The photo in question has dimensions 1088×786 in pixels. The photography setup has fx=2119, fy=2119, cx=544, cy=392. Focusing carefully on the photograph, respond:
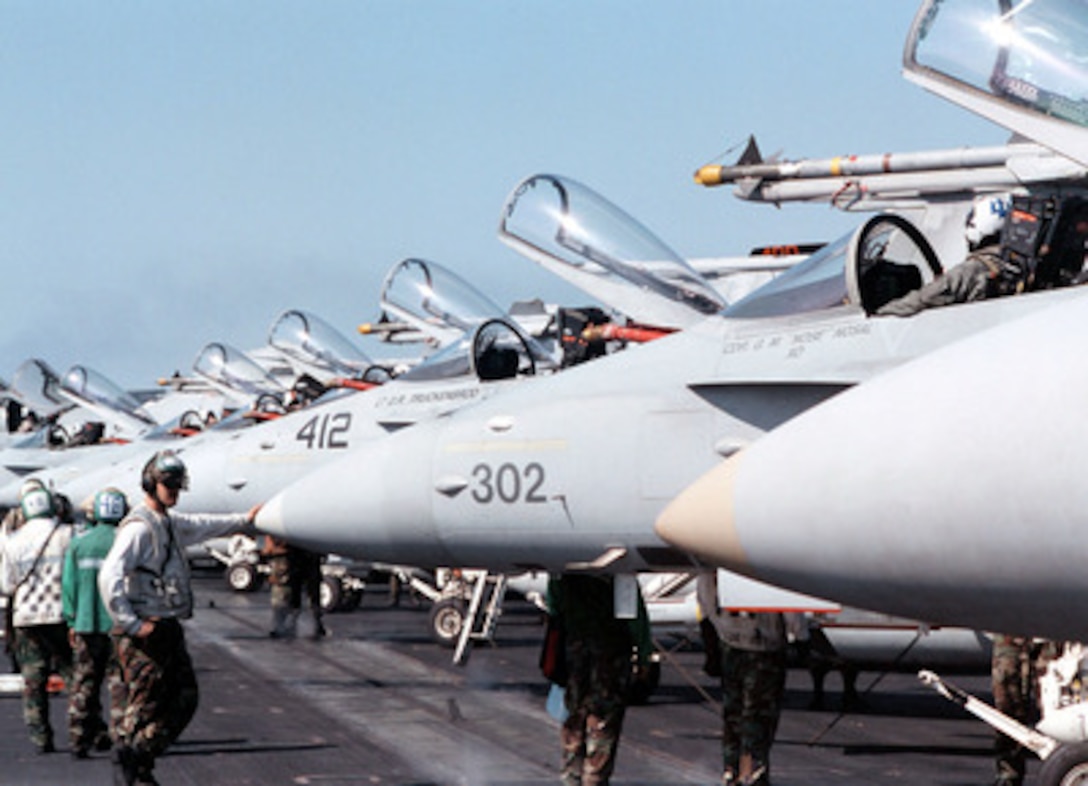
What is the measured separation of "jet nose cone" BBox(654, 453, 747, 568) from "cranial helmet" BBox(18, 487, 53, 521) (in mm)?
8799

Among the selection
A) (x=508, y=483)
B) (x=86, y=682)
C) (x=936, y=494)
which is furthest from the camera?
(x=86, y=682)

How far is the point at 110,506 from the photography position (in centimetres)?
1246

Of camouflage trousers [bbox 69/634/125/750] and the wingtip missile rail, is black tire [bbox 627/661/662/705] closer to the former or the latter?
camouflage trousers [bbox 69/634/125/750]

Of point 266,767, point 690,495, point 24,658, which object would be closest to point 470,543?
point 266,767

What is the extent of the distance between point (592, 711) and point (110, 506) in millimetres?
3577

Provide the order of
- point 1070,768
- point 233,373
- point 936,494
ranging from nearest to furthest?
1. point 936,494
2. point 1070,768
3. point 233,373

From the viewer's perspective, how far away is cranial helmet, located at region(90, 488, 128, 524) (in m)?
12.5

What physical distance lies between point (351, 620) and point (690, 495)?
64.4ft

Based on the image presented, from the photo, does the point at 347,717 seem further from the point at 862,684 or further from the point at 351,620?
the point at 351,620

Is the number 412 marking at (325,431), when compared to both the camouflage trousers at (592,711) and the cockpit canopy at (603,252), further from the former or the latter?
the camouflage trousers at (592,711)

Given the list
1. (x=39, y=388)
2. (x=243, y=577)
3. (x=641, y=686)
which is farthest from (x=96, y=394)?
(x=641, y=686)

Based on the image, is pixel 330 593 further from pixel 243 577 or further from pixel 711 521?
pixel 711 521

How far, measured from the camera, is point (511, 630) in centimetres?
2292

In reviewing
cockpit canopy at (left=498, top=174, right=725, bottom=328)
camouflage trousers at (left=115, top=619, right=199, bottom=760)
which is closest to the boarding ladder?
cockpit canopy at (left=498, top=174, right=725, bottom=328)
